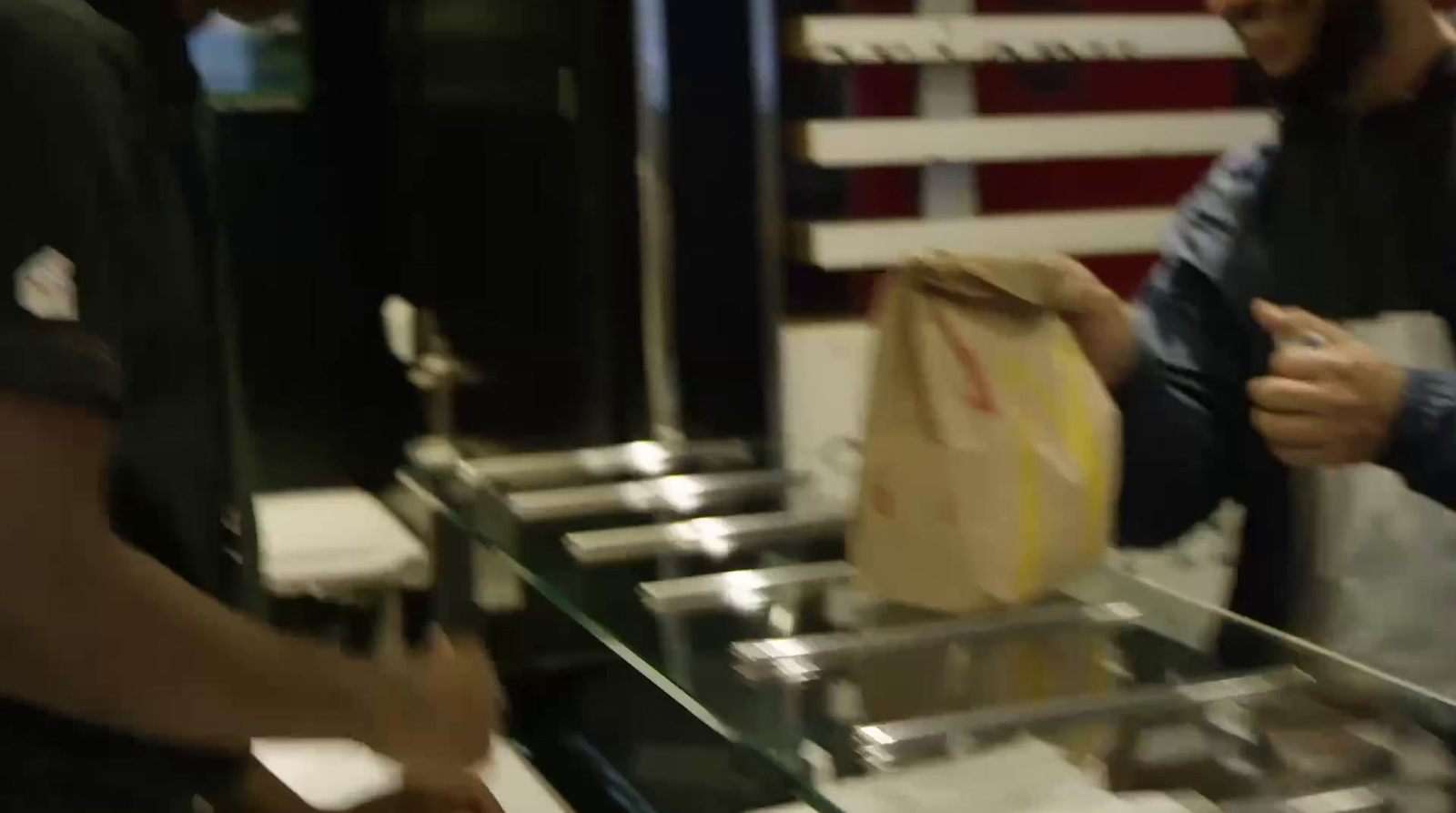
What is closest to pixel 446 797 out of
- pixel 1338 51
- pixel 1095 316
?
pixel 1095 316

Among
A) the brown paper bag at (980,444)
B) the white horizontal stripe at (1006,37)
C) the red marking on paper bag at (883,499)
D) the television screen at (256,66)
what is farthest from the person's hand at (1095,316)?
the television screen at (256,66)

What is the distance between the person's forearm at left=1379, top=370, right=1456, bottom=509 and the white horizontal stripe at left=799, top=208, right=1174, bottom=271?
665 mm

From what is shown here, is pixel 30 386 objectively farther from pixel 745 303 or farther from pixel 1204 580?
pixel 1204 580

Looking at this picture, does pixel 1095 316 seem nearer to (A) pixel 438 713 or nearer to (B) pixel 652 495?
(B) pixel 652 495

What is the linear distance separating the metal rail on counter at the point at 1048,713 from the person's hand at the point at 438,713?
23 centimetres

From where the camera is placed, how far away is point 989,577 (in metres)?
0.80

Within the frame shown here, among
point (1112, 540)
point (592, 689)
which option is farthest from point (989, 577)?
point (592, 689)

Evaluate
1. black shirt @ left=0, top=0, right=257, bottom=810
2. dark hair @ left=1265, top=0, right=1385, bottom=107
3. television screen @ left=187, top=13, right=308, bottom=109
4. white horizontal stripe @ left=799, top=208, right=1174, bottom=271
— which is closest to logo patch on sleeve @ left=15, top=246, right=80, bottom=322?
black shirt @ left=0, top=0, right=257, bottom=810

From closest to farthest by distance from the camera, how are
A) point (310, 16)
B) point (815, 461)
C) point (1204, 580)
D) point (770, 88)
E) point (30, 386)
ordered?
point (30, 386)
point (815, 461)
point (1204, 580)
point (770, 88)
point (310, 16)

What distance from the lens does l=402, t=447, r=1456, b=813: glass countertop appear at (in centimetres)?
70

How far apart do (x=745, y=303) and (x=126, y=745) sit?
100 centimetres

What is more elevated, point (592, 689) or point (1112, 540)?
point (1112, 540)

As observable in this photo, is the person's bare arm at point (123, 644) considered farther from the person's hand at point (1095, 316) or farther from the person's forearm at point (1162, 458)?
the person's forearm at point (1162, 458)

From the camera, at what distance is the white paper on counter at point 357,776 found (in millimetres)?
1041
